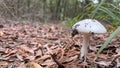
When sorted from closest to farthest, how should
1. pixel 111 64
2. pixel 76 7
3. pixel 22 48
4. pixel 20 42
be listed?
pixel 111 64 → pixel 22 48 → pixel 20 42 → pixel 76 7

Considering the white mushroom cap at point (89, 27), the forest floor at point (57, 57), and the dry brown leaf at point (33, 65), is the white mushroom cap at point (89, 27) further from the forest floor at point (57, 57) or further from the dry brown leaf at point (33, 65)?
the dry brown leaf at point (33, 65)

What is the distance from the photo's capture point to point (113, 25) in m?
2.50

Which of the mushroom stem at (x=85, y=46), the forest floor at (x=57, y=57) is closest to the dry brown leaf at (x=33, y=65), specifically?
the forest floor at (x=57, y=57)

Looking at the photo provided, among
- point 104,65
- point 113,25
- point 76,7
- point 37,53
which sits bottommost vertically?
point 104,65

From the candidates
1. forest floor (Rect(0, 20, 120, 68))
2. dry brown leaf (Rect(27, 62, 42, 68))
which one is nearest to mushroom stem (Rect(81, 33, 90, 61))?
forest floor (Rect(0, 20, 120, 68))

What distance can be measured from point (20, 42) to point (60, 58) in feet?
2.81

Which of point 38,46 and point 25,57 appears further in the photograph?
point 38,46

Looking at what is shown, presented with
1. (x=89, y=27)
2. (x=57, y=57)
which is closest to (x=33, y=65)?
(x=57, y=57)

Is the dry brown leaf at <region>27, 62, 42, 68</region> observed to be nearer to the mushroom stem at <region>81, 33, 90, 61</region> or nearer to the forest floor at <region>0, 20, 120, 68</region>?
the forest floor at <region>0, 20, 120, 68</region>

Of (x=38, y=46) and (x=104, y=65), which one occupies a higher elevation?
(x=38, y=46)

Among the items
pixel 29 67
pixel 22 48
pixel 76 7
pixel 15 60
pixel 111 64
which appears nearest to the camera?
pixel 111 64

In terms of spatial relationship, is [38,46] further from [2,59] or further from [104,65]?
[104,65]

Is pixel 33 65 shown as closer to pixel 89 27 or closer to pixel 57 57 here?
pixel 57 57

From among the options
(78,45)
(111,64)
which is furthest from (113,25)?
(111,64)
